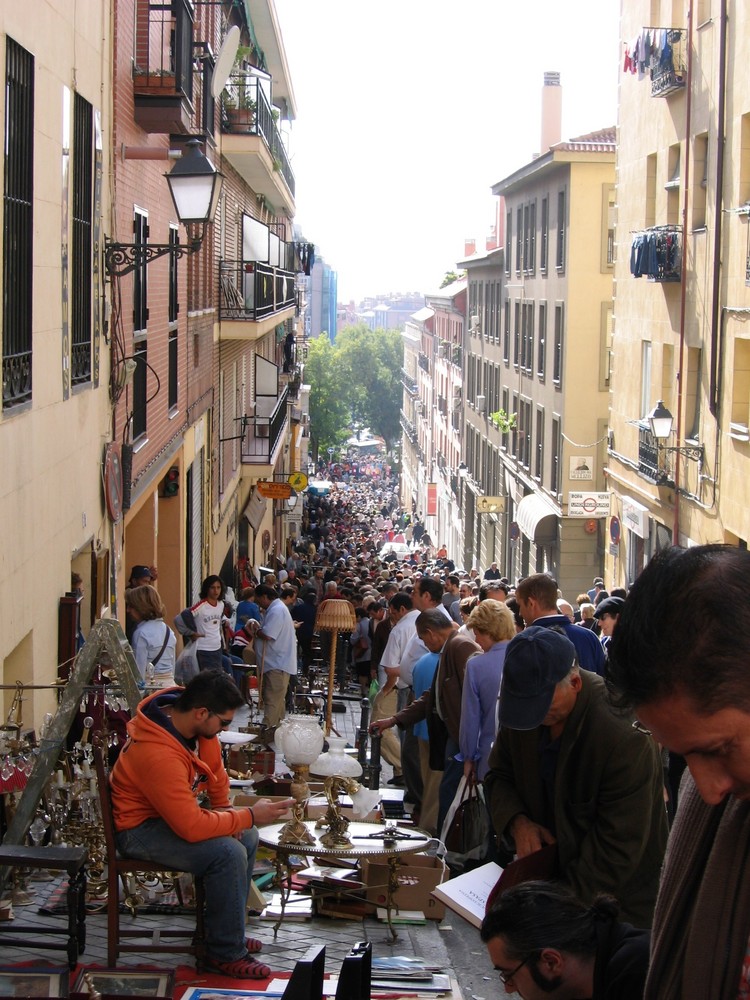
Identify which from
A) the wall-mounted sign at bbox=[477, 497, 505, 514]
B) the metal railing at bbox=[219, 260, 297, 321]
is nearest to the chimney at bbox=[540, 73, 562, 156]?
the wall-mounted sign at bbox=[477, 497, 505, 514]

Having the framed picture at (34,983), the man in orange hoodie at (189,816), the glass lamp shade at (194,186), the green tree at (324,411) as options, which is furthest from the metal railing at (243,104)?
the green tree at (324,411)

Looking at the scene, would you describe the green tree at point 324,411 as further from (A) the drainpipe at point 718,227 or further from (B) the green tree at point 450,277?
(A) the drainpipe at point 718,227

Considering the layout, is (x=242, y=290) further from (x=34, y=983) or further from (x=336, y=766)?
(x=34, y=983)

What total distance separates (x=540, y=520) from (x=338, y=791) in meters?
30.0

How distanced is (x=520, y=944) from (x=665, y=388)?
2293 cm

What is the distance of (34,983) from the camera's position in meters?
5.70

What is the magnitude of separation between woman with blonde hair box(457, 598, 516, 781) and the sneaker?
2090 mm

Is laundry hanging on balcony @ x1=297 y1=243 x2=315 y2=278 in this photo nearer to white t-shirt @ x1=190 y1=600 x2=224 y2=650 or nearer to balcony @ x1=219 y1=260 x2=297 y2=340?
balcony @ x1=219 y1=260 x2=297 y2=340

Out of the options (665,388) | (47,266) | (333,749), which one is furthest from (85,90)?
(665,388)

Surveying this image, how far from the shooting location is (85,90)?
1080 centimetres

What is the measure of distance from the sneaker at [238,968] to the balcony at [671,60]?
20391mm

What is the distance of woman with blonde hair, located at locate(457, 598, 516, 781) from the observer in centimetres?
815

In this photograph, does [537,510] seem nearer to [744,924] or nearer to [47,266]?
[47,266]

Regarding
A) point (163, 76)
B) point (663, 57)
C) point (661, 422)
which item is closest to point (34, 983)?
point (163, 76)
